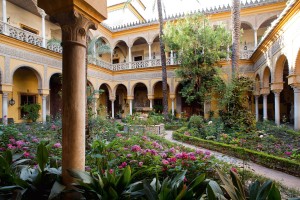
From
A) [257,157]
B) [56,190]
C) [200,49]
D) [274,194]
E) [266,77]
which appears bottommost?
[257,157]

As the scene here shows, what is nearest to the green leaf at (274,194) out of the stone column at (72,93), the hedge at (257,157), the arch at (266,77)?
the stone column at (72,93)

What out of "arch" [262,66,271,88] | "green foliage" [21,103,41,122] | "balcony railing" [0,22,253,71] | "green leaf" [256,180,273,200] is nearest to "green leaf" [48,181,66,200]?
"green leaf" [256,180,273,200]

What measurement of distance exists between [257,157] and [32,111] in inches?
537

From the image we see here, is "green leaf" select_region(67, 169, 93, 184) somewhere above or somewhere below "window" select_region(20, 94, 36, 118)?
below

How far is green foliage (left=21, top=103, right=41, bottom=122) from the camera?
44.0 feet

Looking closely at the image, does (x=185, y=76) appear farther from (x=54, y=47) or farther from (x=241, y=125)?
(x=54, y=47)

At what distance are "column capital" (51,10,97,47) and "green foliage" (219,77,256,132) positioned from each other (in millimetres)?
8585

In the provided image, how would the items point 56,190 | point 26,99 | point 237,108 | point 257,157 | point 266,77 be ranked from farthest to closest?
point 26,99
point 266,77
point 237,108
point 257,157
point 56,190

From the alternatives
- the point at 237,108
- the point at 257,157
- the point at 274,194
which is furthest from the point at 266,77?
the point at 274,194

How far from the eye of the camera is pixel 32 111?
13648 mm

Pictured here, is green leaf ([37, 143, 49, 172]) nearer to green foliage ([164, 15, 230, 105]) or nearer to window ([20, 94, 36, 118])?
green foliage ([164, 15, 230, 105])

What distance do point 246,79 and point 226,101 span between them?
63.0 inches

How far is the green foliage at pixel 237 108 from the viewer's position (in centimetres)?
936

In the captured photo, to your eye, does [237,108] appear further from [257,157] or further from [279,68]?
[257,157]
